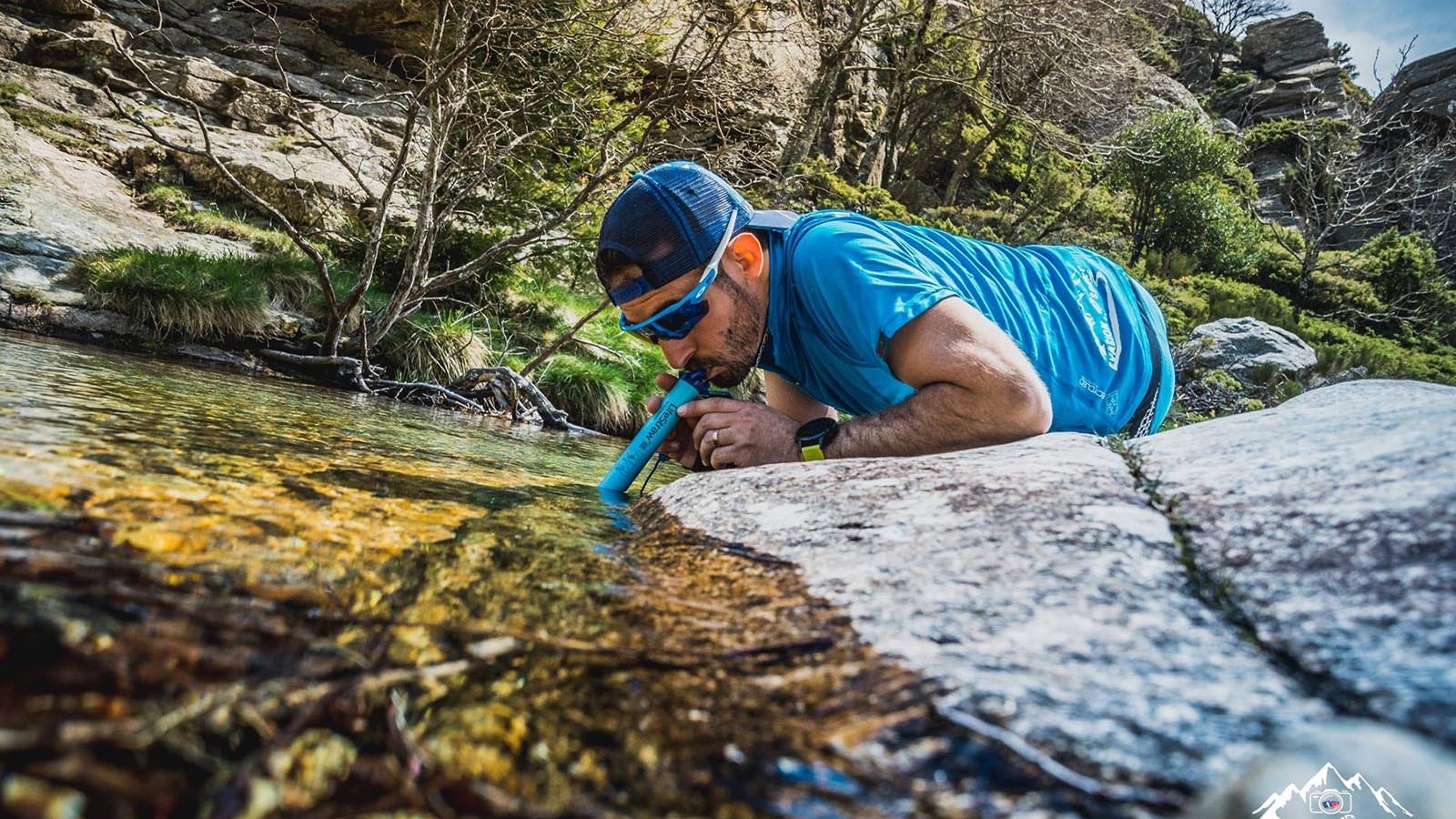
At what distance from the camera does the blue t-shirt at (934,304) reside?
7.73 ft

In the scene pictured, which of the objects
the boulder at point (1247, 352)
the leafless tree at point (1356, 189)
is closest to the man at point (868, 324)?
the boulder at point (1247, 352)

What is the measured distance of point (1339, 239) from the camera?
30156 mm

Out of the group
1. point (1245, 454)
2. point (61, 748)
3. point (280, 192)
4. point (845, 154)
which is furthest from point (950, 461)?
point (845, 154)

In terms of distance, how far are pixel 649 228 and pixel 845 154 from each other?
18554 millimetres

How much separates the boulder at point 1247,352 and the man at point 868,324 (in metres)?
12.7

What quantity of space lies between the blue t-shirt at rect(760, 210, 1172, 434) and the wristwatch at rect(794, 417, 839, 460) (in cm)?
29

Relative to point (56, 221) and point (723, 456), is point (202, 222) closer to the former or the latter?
point (56, 221)

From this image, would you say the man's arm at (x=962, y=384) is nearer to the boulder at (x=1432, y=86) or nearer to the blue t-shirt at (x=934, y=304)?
the blue t-shirt at (x=934, y=304)

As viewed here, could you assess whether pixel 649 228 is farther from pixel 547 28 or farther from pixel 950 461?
pixel 547 28

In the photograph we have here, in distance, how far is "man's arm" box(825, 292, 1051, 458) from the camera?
Result: 219cm

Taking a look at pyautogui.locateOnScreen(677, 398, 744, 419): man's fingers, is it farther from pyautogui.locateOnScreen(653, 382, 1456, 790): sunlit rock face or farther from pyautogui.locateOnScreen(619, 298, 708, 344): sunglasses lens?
pyautogui.locateOnScreen(653, 382, 1456, 790): sunlit rock face

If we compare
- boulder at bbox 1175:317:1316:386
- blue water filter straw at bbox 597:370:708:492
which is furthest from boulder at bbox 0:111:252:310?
boulder at bbox 1175:317:1316:386

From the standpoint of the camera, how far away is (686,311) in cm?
261

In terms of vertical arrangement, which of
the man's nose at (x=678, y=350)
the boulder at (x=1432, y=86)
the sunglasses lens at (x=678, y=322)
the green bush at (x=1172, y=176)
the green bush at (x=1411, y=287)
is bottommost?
the man's nose at (x=678, y=350)
